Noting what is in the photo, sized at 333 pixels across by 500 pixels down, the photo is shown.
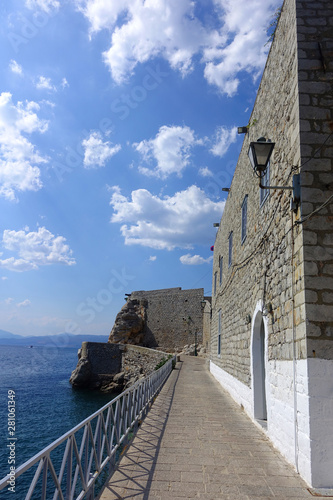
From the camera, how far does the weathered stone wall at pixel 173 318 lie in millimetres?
37562

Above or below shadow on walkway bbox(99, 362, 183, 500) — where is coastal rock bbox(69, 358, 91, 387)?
below

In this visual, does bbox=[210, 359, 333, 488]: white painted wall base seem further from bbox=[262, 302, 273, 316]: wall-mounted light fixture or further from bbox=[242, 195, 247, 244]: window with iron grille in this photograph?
bbox=[242, 195, 247, 244]: window with iron grille

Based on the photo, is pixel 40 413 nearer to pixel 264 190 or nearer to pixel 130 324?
pixel 130 324

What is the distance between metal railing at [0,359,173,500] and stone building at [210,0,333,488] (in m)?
2.25

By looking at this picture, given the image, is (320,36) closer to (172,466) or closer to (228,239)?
(172,466)

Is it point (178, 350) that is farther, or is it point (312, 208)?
point (178, 350)

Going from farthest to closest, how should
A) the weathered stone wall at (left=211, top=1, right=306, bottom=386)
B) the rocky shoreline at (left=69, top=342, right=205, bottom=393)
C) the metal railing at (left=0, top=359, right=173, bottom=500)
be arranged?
the rocky shoreline at (left=69, top=342, right=205, bottom=393)
the weathered stone wall at (left=211, top=1, right=306, bottom=386)
the metal railing at (left=0, top=359, right=173, bottom=500)

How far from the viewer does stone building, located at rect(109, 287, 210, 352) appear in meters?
37.6

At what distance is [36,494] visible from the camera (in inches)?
368

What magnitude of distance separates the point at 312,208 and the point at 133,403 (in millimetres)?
4418

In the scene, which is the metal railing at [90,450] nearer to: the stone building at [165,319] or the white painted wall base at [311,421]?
the white painted wall base at [311,421]

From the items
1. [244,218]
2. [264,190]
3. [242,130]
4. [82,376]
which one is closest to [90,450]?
[264,190]

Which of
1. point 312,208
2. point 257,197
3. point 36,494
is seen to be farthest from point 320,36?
point 36,494

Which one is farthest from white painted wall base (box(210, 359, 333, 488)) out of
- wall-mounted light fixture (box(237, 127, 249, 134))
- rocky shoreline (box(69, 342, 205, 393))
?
rocky shoreline (box(69, 342, 205, 393))
